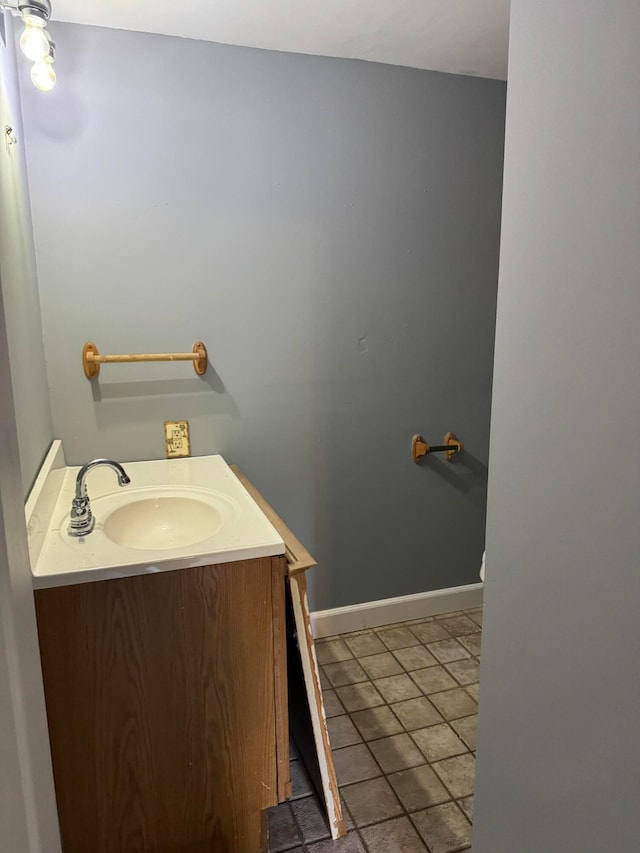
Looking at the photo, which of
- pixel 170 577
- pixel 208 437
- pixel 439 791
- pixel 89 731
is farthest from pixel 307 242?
pixel 439 791

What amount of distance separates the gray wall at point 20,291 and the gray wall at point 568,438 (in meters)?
1.11

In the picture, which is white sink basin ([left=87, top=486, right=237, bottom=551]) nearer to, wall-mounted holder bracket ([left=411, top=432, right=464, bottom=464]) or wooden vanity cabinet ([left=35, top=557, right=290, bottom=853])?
wooden vanity cabinet ([left=35, top=557, right=290, bottom=853])

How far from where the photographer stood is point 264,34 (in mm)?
1917

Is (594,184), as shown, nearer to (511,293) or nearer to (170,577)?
(511,293)

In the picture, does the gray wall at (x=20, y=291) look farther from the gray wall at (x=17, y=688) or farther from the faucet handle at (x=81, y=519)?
the gray wall at (x=17, y=688)

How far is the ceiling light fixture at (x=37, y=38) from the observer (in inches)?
56.5

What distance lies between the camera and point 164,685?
Result: 137cm

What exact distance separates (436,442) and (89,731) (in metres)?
1.70

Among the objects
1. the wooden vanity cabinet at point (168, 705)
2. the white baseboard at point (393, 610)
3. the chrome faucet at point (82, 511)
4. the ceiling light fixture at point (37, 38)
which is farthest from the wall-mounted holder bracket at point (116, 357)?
the white baseboard at point (393, 610)

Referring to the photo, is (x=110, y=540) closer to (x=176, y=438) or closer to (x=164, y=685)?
(x=164, y=685)

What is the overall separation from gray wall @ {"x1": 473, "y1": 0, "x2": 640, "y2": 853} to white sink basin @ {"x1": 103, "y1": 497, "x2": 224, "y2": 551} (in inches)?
38.0

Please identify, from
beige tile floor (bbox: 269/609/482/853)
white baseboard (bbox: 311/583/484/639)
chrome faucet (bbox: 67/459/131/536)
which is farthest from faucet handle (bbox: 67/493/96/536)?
white baseboard (bbox: 311/583/484/639)

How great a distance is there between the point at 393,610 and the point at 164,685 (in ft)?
4.70

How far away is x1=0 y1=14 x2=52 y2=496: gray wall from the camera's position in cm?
145
